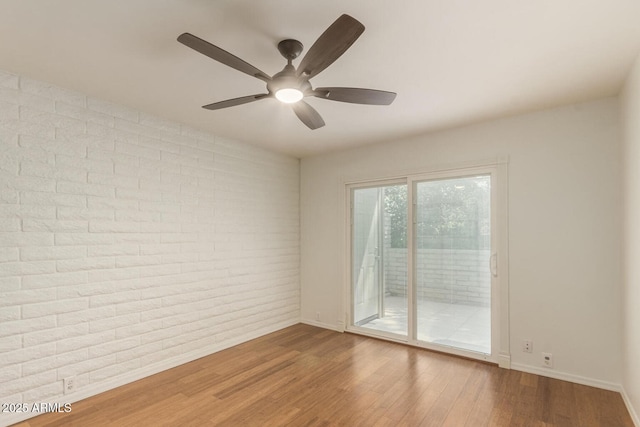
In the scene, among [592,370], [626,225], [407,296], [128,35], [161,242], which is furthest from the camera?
[407,296]

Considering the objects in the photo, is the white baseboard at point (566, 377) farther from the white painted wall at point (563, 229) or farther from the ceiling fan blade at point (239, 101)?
the ceiling fan blade at point (239, 101)

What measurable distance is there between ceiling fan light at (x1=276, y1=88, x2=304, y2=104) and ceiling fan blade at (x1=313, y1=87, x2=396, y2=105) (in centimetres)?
11

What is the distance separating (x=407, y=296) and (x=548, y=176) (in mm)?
1964

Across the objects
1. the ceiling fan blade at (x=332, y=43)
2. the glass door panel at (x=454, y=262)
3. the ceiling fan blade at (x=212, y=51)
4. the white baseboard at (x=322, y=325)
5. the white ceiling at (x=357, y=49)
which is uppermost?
the white ceiling at (x=357, y=49)

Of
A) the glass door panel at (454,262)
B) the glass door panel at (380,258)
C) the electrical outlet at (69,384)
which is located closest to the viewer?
the electrical outlet at (69,384)

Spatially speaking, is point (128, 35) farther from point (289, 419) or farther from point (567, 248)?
point (567, 248)

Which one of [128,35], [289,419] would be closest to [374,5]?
[128,35]

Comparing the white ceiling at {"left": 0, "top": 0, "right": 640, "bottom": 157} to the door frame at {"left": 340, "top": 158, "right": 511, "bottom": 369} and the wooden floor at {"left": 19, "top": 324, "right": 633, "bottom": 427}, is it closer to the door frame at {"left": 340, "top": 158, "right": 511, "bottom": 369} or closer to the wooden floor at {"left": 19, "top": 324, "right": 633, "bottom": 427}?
the door frame at {"left": 340, "top": 158, "right": 511, "bottom": 369}

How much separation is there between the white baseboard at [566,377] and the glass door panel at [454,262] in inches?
12.7

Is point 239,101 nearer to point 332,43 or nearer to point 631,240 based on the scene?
point 332,43

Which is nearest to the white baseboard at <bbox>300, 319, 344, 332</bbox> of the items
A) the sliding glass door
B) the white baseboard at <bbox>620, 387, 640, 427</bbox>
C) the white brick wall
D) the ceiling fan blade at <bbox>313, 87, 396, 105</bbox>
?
the sliding glass door

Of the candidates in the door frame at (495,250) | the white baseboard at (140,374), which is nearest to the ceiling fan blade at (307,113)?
the door frame at (495,250)

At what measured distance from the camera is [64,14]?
1769 millimetres

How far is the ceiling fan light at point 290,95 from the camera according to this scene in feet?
6.56
